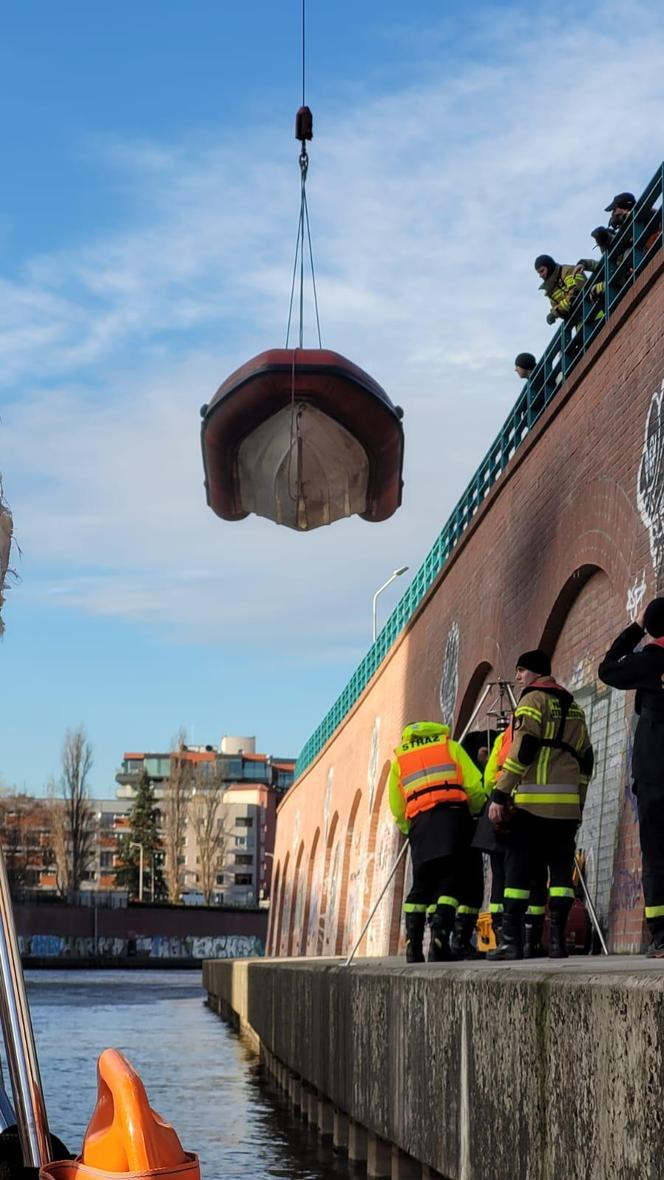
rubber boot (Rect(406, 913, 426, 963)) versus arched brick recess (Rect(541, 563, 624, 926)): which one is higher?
arched brick recess (Rect(541, 563, 624, 926))

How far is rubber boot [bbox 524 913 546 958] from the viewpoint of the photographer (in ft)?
32.3

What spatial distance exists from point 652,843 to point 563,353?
857cm

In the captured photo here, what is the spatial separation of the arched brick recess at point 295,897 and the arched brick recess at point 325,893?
24.5ft

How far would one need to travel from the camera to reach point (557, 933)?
960cm

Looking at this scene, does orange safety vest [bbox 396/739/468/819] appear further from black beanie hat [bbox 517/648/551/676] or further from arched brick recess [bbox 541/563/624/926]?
arched brick recess [bbox 541/563/624/926]

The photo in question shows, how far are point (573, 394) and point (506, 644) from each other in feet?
12.3

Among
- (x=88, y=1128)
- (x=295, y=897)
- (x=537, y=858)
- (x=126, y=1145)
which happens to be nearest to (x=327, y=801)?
(x=295, y=897)

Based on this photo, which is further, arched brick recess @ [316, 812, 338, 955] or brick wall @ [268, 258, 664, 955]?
arched brick recess @ [316, 812, 338, 955]

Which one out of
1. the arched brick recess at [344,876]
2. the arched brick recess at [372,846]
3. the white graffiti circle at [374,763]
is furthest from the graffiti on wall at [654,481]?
the arched brick recess at [344,876]

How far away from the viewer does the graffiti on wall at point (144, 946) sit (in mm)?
85250

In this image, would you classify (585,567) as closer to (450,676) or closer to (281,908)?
(450,676)

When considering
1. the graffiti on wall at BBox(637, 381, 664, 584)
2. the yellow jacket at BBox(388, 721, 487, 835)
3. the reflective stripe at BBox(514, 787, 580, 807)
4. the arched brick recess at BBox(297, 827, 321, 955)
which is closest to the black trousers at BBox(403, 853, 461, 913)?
the yellow jacket at BBox(388, 721, 487, 835)

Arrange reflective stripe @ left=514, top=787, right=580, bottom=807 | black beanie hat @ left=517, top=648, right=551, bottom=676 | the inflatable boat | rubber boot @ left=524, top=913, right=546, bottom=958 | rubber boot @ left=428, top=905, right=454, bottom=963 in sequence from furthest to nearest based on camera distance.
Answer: the inflatable boat → rubber boot @ left=428, top=905, right=454, bottom=963 → rubber boot @ left=524, top=913, right=546, bottom=958 → black beanie hat @ left=517, top=648, right=551, bottom=676 → reflective stripe @ left=514, top=787, right=580, bottom=807

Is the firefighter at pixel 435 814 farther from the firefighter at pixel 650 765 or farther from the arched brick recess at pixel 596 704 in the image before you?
the firefighter at pixel 650 765
